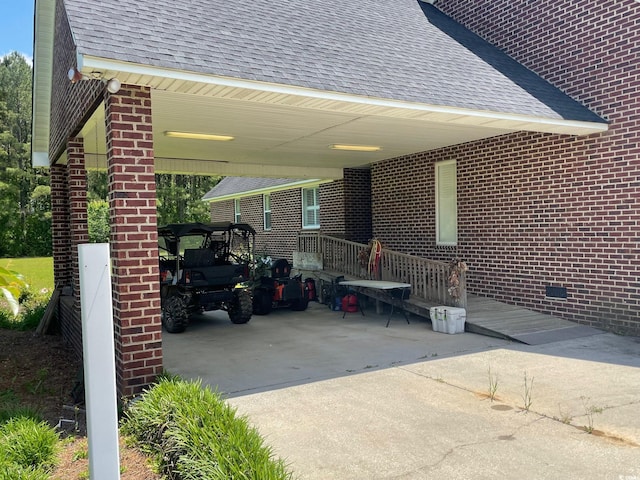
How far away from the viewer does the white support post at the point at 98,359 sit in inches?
127

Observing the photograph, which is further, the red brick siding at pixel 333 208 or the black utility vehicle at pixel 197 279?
the red brick siding at pixel 333 208

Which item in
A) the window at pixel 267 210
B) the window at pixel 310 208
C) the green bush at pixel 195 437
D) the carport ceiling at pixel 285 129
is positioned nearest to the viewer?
the green bush at pixel 195 437

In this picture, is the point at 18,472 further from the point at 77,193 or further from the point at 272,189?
the point at 272,189

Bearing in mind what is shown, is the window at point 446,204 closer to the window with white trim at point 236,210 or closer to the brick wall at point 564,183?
the brick wall at point 564,183

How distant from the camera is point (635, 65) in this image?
8312mm

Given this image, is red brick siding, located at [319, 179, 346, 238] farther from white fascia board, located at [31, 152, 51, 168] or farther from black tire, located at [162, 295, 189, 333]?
white fascia board, located at [31, 152, 51, 168]

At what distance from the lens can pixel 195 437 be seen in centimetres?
391

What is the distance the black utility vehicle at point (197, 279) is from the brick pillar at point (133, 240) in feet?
13.2

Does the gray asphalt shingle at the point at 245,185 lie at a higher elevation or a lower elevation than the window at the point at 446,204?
higher

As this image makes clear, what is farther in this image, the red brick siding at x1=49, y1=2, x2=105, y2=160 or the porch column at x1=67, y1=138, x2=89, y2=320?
the porch column at x1=67, y1=138, x2=89, y2=320

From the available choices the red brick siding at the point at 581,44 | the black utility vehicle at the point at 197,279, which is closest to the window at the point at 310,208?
the black utility vehicle at the point at 197,279

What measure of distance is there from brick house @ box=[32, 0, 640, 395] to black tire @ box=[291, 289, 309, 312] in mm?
3041

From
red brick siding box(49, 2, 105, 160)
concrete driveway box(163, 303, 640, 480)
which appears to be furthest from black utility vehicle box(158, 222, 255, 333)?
red brick siding box(49, 2, 105, 160)

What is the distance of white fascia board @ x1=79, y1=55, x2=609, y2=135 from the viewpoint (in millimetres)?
5262
